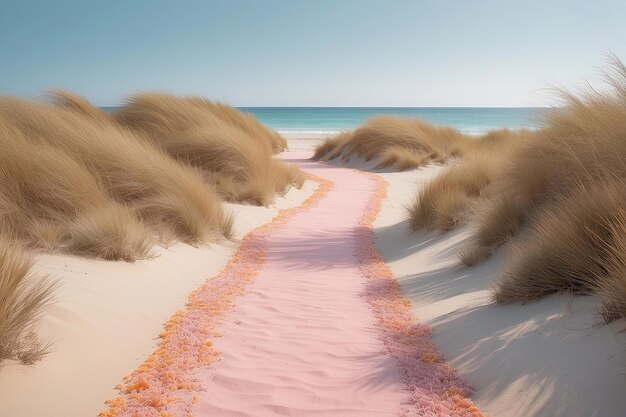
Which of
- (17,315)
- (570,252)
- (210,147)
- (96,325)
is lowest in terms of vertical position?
(210,147)

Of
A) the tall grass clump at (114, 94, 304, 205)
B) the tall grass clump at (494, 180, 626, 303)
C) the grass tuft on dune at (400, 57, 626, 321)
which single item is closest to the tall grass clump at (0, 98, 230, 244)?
the tall grass clump at (114, 94, 304, 205)

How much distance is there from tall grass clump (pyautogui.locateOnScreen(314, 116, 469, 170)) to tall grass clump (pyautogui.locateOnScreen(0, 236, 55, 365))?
1305cm

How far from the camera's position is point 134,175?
6293 millimetres

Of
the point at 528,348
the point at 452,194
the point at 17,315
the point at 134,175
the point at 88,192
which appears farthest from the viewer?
the point at 452,194

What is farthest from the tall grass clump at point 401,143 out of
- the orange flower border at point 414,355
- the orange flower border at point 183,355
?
the orange flower border at point 183,355

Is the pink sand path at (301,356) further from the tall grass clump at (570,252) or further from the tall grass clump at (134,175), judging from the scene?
the tall grass clump at (134,175)

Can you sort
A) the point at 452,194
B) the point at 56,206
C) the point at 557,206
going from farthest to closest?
the point at 452,194 < the point at 56,206 < the point at 557,206

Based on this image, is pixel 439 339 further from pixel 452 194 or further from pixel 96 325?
pixel 452 194

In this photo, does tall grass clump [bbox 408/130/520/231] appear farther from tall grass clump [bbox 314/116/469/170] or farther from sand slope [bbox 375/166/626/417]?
tall grass clump [bbox 314/116/469/170]

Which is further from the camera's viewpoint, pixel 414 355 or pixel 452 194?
pixel 452 194

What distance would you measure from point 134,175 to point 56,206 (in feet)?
4.04

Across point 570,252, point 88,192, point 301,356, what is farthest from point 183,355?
point 88,192

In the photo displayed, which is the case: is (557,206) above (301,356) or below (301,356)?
above

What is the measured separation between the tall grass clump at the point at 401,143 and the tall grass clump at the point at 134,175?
9.61 m
